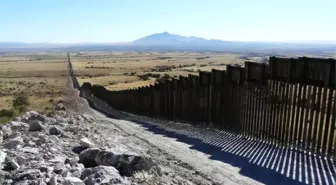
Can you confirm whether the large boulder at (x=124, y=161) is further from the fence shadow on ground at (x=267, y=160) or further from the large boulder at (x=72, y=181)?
the fence shadow on ground at (x=267, y=160)

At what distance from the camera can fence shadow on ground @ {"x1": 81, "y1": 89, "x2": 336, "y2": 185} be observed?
6.94 m

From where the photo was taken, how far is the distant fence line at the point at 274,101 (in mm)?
8227

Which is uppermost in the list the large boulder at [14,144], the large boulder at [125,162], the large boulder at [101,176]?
the large boulder at [101,176]

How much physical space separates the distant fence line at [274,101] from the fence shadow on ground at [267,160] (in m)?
0.37

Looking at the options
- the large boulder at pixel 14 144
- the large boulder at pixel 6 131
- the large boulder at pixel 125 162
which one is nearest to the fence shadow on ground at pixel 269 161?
the large boulder at pixel 125 162

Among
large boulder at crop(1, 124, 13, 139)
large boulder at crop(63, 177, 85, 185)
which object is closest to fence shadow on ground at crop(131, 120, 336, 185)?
large boulder at crop(63, 177, 85, 185)

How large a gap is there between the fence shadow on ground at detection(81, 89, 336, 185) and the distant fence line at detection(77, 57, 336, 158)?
0.37 m

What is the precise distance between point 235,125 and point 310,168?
4243 mm

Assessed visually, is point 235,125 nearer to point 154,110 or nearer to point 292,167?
point 292,167

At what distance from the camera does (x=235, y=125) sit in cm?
1159

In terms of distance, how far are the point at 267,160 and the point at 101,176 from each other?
13.1ft

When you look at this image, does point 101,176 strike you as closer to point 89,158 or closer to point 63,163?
point 63,163

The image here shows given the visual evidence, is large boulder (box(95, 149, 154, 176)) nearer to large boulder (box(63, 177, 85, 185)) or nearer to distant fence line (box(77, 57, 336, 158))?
large boulder (box(63, 177, 85, 185))

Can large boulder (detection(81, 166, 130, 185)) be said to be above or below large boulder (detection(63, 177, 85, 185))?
below
